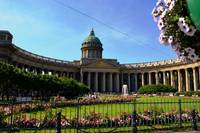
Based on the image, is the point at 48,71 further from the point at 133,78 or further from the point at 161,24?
the point at 161,24

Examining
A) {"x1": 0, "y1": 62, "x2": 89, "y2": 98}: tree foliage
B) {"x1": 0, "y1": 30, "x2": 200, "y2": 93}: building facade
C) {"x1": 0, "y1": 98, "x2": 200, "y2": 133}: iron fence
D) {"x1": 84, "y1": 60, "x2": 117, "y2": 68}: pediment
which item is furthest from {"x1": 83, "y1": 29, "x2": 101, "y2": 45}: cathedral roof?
{"x1": 0, "y1": 98, "x2": 200, "y2": 133}: iron fence

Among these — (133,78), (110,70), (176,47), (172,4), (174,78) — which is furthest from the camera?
(133,78)

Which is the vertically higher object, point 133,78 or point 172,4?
point 133,78

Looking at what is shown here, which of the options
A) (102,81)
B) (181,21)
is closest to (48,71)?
(102,81)

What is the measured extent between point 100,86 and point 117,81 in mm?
7793

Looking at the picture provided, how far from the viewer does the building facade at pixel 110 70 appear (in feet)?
335

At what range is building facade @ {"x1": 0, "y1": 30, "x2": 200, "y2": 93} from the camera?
102 m

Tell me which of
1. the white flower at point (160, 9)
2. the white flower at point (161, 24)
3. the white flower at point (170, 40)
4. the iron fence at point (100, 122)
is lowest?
the iron fence at point (100, 122)

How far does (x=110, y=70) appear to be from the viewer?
13050 centimetres

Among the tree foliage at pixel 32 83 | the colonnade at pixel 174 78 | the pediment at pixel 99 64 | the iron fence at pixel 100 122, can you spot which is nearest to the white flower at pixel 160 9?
the iron fence at pixel 100 122

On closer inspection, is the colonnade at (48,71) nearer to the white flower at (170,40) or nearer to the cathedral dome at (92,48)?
the cathedral dome at (92,48)

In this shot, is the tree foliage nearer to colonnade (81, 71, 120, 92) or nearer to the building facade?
the building facade

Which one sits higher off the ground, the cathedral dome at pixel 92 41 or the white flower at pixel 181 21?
the cathedral dome at pixel 92 41

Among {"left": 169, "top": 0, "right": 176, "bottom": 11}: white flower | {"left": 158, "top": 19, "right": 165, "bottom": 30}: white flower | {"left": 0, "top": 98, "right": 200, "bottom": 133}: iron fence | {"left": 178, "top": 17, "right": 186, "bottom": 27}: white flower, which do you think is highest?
{"left": 169, "top": 0, "right": 176, "bottom": 11}: white flower
